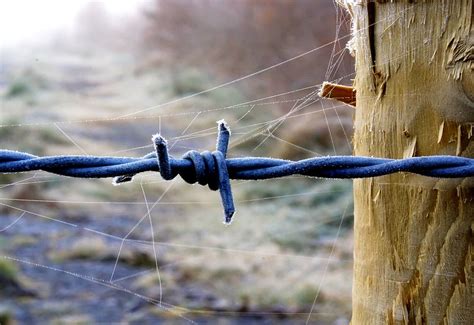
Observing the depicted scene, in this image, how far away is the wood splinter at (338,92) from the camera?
1281 mm

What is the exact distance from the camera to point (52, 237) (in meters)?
8.30

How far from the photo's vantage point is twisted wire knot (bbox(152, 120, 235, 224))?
3.33 feet

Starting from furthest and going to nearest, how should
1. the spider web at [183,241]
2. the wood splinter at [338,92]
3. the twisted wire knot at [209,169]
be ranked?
1. the spider web at [183,241]
2. the wood splinter at [338,92]
3. the twisted wire knot at [209,169]

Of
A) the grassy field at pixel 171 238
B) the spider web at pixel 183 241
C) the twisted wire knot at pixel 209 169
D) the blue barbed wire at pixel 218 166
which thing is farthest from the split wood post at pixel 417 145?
the spider web at pixel 183 241

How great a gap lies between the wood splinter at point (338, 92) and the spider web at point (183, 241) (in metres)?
2.66

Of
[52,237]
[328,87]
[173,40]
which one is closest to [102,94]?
[173,40]

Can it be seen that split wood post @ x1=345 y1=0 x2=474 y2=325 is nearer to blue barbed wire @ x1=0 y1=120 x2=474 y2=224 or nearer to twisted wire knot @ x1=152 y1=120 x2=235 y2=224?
blue barbed wire @ x1=0 y1=120 x2=474 y2=224

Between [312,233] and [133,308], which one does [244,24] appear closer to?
[312,233]

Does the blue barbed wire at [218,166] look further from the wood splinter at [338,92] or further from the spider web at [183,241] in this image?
the spider web at [183,241]

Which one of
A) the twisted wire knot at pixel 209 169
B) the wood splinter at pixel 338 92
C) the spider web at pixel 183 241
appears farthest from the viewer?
the spider web at pixel 183 241

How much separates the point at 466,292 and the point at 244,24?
45.5 ft

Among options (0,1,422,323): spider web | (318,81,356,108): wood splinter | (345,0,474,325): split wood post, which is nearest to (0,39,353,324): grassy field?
(0,1,422,323): spider web

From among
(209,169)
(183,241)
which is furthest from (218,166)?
(183,241)

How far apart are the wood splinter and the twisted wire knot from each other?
319mm
